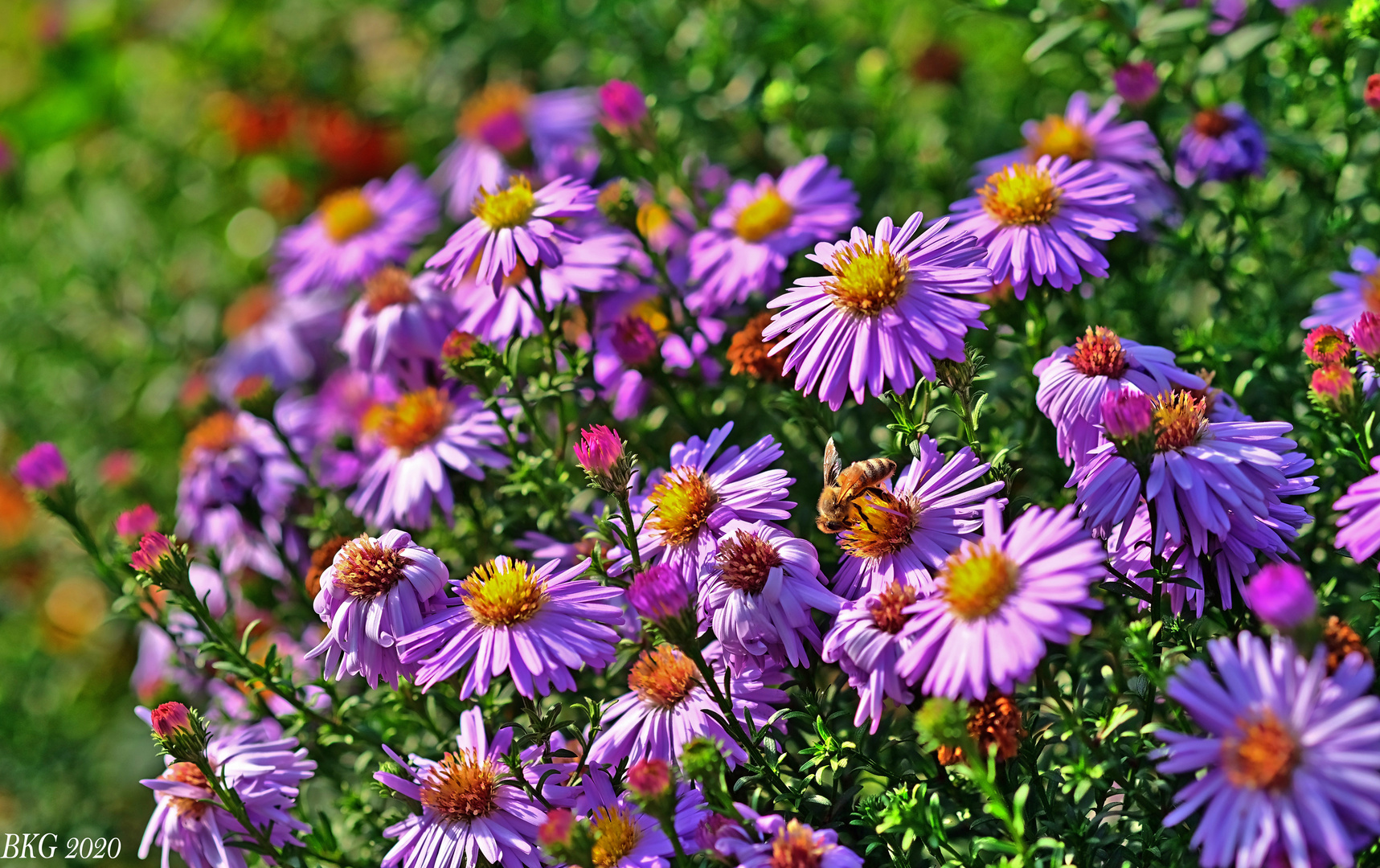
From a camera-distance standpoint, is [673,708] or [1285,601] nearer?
[1285,601]

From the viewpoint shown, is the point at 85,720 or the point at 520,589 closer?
the point at 520,589

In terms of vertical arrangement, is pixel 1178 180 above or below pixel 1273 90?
below

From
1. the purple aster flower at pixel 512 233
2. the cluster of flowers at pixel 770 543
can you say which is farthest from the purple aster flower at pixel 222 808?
the purple aster flower at pixel 512 233

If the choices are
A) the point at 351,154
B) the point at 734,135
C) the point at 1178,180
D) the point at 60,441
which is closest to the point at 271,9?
the point at 351,154

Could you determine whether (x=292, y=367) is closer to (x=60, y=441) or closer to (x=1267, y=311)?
(x=60, y=441)

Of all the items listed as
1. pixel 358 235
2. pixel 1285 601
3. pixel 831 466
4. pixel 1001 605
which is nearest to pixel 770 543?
pixel 831 466

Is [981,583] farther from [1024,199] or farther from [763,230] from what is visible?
[763,230]
